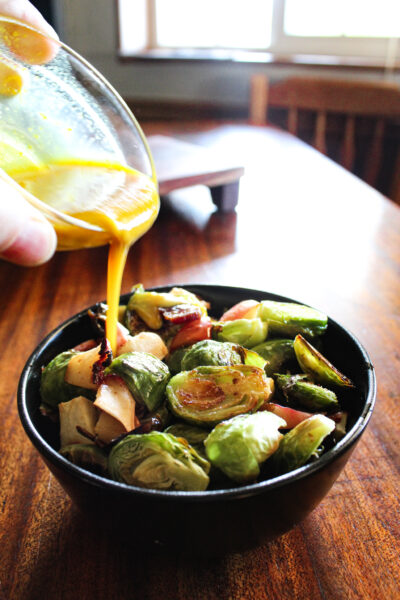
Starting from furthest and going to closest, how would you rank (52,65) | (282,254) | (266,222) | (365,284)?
(266,222) → (282,254) → (365,284) → (52,65)

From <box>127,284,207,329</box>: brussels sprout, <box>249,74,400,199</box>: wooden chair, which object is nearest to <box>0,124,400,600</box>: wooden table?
<box>127,284,207,329</box>: brussels sprout

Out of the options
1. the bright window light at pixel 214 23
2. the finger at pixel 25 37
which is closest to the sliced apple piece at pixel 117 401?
the finger at pixel 25 37

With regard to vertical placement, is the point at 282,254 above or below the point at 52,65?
below

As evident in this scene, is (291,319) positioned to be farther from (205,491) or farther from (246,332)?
(205,491)

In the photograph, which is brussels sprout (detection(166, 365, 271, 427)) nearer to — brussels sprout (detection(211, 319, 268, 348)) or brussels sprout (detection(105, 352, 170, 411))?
brussels sprout (detection(105, 352, 170, 411))

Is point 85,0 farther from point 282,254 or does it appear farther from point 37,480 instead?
point 37,480

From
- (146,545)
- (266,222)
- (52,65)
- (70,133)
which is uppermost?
(52,65)

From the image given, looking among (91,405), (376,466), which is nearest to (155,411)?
(91,405)
